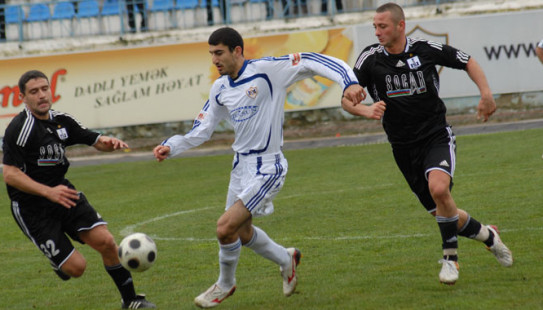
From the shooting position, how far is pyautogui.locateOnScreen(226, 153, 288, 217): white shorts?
678 cm

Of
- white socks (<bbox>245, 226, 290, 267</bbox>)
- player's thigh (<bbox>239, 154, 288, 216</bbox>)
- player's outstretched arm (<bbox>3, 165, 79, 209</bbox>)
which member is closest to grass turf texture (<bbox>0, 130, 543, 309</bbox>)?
white socks (<bbox>245, 226, 290, 267</bbox>)

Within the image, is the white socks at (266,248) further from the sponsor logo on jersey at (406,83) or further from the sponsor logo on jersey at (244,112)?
the sponsor logo on jersey at (406,83)

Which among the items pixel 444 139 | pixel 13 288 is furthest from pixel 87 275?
pixel 444 139

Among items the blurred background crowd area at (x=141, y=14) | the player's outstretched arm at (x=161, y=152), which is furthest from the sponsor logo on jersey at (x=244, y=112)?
the blurred background crowd area at (x=141, y=14)

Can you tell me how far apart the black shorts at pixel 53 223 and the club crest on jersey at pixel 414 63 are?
3.06 meters

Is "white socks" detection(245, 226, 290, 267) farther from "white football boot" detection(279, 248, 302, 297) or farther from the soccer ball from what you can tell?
the soccer ball

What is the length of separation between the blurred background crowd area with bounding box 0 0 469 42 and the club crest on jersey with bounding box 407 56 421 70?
1953 centimetres

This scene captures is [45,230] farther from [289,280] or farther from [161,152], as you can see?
[289,280]

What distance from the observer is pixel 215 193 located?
15.3m

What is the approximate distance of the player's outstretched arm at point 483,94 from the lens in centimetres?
717

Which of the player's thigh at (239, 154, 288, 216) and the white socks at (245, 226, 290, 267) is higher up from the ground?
the player's thigh at (239, 154, 288, 216)

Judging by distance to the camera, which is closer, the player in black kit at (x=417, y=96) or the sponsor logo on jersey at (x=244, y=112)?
the sponsor logo on jersey at (x=244, y=112)

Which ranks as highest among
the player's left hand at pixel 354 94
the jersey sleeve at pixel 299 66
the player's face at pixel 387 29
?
the player's face at pixel 387 29

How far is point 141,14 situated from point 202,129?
21.4 meters
